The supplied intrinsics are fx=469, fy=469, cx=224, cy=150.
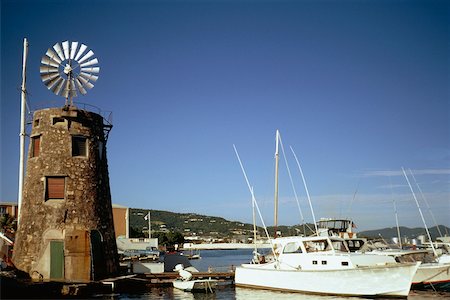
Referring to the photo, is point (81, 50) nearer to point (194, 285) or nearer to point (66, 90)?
point (66, 90)

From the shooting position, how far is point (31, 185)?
2998cm

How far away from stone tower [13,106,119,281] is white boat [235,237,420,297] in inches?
417

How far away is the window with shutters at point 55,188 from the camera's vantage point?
29469 millimetres

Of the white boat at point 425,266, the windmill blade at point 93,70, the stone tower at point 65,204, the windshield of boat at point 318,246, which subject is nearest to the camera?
the stone tower at point 65,204

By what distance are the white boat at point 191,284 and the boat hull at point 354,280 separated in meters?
5.01

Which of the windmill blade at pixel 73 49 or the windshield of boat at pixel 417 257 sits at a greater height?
the windmill blade at pixel 73 49

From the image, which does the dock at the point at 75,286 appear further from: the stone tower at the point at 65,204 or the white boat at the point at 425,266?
the white boat at the point at 425,266

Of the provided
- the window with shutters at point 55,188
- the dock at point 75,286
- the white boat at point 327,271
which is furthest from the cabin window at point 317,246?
the window with shutters at point 55,188

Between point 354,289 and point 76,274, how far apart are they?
1651 centimetres

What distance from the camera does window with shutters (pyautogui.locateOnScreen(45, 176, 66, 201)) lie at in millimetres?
29469

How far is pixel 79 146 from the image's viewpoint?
30578 mm

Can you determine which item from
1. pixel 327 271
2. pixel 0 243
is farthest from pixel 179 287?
pixel 0 243

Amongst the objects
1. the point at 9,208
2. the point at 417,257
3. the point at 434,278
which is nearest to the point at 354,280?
the point at 434,278

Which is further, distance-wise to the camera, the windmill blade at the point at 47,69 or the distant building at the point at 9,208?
the distant building at the point at 9,208
